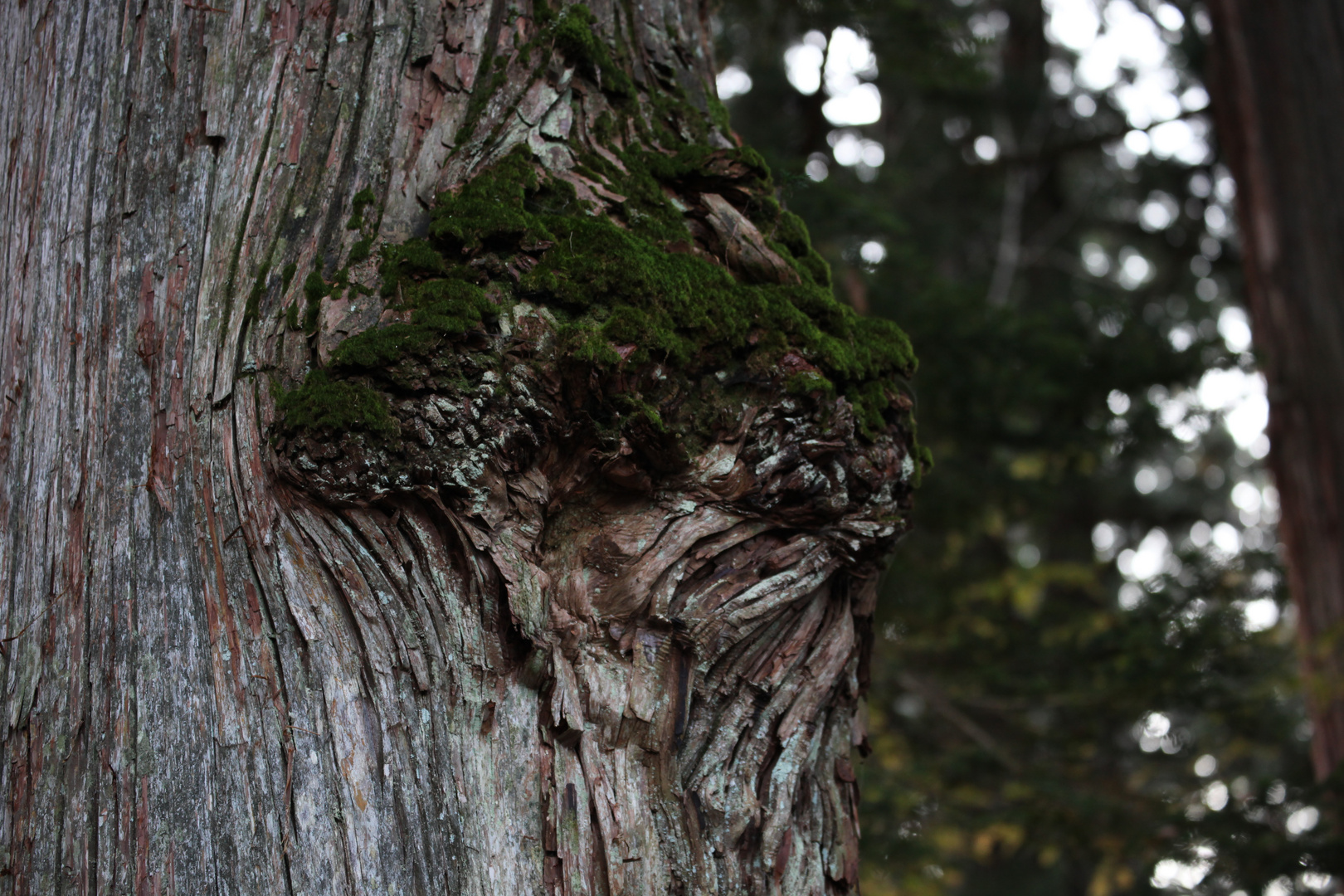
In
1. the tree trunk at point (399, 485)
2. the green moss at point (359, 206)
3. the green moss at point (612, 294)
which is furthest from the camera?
the green moss at point (359, 206)

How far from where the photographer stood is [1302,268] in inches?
221

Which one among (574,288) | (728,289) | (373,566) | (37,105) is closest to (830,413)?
(728,289)

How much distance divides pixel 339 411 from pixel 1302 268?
20.2 ft

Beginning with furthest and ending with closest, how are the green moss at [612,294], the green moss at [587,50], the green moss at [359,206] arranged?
the green moss at [587,50] < the green moss at [359,206] < the green moss at [612,294]

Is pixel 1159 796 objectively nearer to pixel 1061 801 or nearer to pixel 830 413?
pixel 1061 801

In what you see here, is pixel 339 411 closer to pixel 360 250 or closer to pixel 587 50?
pixel 360 250

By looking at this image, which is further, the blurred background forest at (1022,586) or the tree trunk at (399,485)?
the blurred background forest at (1022,586)

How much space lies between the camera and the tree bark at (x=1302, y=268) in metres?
5.29

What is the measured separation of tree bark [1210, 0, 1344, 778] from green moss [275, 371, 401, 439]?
5.39m

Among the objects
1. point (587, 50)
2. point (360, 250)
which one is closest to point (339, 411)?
point (360, 250)

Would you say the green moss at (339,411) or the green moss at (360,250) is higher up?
the green moss at (360,250)

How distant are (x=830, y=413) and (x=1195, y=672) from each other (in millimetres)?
4099

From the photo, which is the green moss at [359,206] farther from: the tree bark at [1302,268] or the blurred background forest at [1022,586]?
the tree bark at [1302,268]

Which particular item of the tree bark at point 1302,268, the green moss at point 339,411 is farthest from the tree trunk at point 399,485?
the tree bark at point 1302,268
